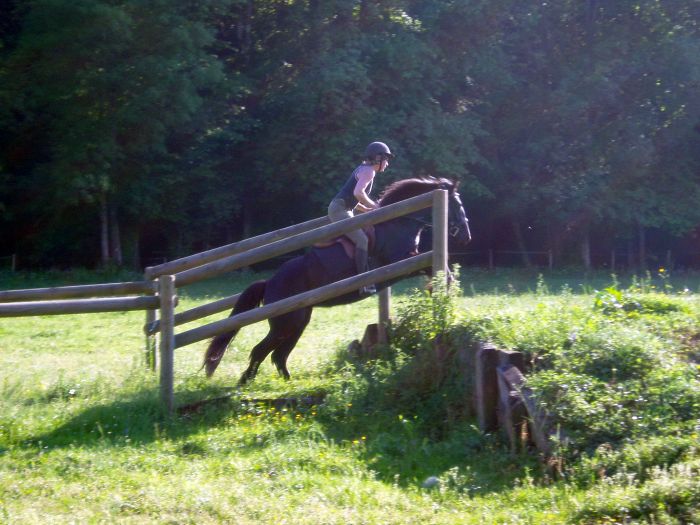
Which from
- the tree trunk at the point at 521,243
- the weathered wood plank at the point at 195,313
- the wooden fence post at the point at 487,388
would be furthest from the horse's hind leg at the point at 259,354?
the tree trunk at the point at 521,243

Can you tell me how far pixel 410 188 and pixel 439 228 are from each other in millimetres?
1715

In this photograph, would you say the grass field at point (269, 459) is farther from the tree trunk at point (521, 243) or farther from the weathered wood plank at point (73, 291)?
the tree trunk at point (521, 243)

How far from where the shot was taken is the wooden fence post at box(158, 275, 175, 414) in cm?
702

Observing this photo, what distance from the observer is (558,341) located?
619 centimetres

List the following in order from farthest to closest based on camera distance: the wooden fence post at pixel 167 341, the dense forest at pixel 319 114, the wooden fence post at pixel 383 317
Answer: the dense forest at pixel 319 114, the wooden fence post at pixel 383 317, the wooden fence post at pixel 167 341

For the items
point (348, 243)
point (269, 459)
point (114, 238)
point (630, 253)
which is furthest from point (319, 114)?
point (269, 459)

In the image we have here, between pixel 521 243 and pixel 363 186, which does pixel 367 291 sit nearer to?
pixel 363 186

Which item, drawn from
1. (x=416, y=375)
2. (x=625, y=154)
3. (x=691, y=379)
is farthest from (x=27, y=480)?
(x=625, y=154)

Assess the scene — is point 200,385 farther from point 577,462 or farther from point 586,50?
point 586,50

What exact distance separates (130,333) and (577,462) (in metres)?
9.94

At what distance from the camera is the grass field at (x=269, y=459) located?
191 inches

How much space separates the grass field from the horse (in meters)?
0.27

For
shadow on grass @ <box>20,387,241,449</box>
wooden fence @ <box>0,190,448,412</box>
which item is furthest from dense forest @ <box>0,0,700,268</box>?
shadow on grass @ <box>20,387,241,449</box>

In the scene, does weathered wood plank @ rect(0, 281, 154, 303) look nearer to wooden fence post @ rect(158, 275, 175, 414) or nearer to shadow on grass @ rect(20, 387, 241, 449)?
wooden fence post @ rect(158, 275, 175, 414)
